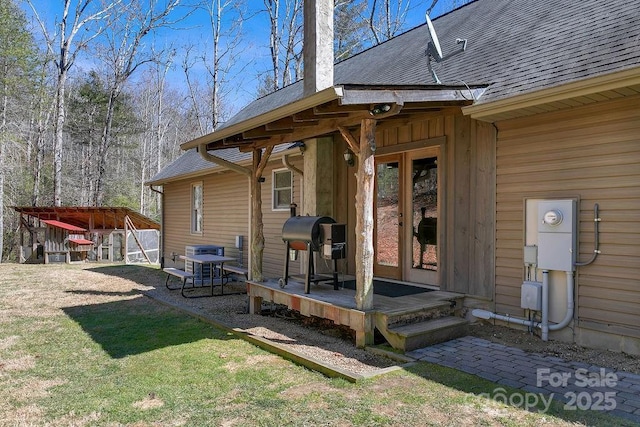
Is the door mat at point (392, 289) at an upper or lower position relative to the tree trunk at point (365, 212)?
lower

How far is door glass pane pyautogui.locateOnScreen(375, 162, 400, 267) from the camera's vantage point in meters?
6.29

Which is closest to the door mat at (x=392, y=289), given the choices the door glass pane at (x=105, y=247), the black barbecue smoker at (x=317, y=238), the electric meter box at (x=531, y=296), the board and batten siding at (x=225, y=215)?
the black barbecue smoker at (x=317, y=238)

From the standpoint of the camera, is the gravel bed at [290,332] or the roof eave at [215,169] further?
the roof eave at [215,169]

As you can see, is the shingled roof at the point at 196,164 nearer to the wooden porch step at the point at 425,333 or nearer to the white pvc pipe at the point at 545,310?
the wooden porch step at the point at 425,333

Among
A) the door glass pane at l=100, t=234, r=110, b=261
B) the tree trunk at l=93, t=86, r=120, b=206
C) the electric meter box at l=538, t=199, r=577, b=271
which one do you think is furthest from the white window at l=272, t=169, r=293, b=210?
the tree trunk at l=93, t=86, r=120, b=206

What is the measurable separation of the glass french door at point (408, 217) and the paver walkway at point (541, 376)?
1.59 meters

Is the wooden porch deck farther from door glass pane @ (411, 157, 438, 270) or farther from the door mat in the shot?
door glass pane @ (411, 157, 438, 270)

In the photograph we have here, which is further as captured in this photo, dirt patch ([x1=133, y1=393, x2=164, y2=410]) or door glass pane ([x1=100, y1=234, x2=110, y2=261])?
door glass pane ([x1=100, y1=234, x2=110, y2=261])

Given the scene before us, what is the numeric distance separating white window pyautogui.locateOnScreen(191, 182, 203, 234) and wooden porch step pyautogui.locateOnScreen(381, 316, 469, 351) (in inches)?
338

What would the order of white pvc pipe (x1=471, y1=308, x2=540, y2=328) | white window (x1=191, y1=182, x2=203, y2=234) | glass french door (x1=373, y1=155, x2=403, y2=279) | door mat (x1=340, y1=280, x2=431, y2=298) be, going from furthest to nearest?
→ white window (x1=191, y1=182, x2=203, y2=234), glass french door (x1=373, y1=155, x2=403, y2=279), door mat (x1=340, y1=280, x2=431, y2=298), white pvc pipe (x1=471, y1=308, x2=540, y2=328)

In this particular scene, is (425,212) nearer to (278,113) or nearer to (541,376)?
(278,113)

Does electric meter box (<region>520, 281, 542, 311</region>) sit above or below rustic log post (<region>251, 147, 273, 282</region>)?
below

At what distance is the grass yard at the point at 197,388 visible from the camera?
2.80m

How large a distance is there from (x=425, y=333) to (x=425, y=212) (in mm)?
2020
